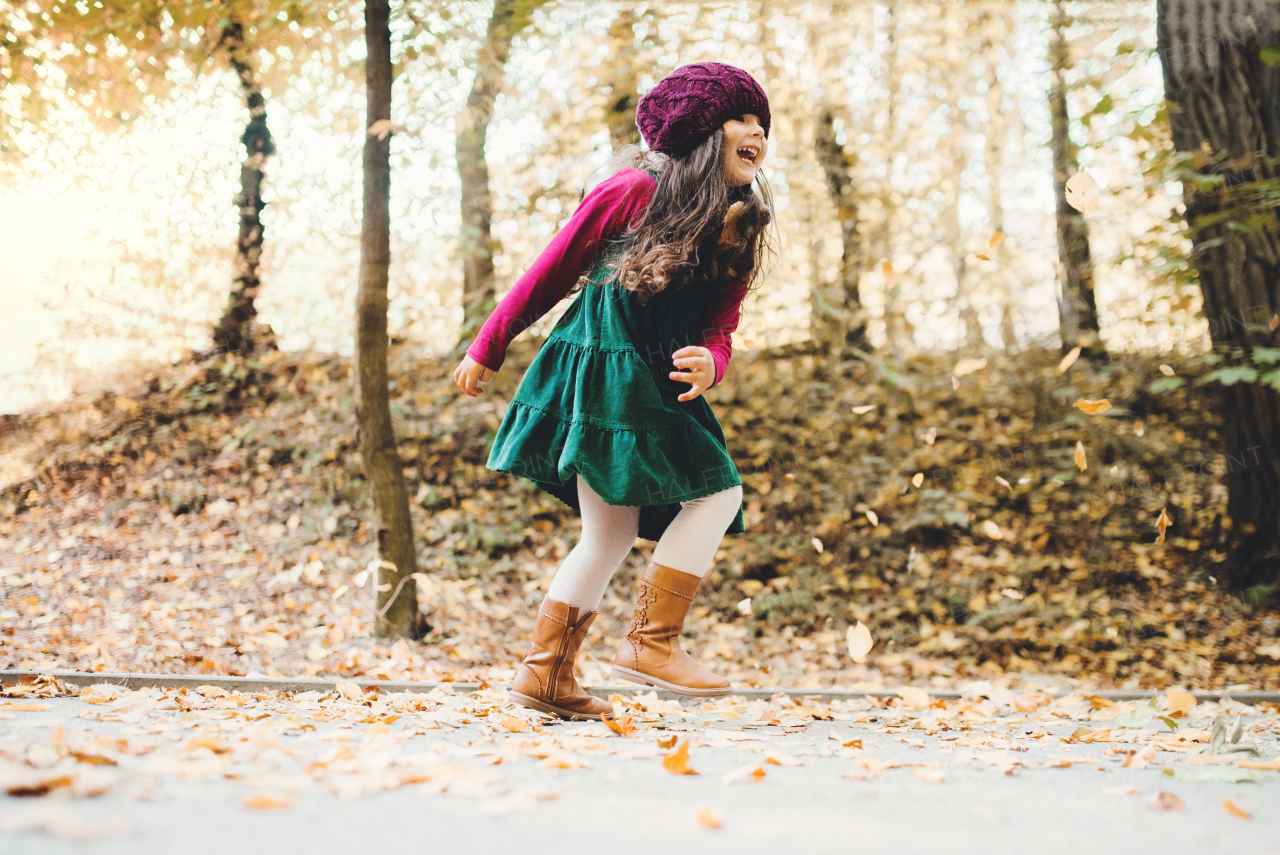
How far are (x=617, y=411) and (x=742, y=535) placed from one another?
11.6 feet

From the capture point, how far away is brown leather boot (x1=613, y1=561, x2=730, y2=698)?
2174 millimetres

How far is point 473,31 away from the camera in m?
4.36

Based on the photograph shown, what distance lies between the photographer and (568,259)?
2254 millimetres

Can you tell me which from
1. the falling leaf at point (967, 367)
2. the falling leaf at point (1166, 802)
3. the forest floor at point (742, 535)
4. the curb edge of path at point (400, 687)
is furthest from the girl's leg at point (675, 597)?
the falling leaf at point (967, 367)

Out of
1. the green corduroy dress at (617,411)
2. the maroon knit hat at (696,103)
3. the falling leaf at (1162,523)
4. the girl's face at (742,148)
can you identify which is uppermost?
the maroon knit hat at (696,103)

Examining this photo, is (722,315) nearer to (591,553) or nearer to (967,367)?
(591,553)

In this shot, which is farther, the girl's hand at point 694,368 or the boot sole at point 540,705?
the boot sole at point 540,705

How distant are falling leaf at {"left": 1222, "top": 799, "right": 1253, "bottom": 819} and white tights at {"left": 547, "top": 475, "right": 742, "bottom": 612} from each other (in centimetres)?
118

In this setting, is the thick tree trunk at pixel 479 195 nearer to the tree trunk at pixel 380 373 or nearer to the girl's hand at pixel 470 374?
the tree trunk at pixel 380 373

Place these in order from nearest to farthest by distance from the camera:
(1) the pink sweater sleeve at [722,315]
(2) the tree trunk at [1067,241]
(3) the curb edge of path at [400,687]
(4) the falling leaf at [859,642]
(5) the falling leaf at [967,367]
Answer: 1. (1) the pink sweater sleeve at [722,315]
2. (3) the curb edge of path at [400,687]
3. (4) the falling leaf at [859,642]
4. (2) the tree trunk at [1067,241]
5. (5) the falling leaf at [967,367]

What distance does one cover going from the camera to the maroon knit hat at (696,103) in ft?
7.37

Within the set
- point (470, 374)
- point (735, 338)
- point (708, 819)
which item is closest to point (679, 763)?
point (708, 819)

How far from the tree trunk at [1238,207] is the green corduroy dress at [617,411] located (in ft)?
11.8

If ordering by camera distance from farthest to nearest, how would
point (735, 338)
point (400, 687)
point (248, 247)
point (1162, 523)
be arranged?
1. point (248, 247)
2. point (735, 338)
3. point (1162, 523)
4. point (400, 687)
